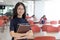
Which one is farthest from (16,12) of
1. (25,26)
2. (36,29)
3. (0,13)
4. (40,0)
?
(0,13)

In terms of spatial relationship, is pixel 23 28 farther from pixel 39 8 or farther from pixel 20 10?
pixel 39 8

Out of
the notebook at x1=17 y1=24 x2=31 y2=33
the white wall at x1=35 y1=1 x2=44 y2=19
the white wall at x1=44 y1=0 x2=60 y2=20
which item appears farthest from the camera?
the white wall at x1=35 y1=1 x2=44 y2=19

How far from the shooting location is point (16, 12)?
3.15 metres

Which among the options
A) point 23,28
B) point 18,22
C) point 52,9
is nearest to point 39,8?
point 52,9

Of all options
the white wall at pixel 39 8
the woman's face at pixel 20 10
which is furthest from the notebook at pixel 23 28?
the white wall at pixel 39 8

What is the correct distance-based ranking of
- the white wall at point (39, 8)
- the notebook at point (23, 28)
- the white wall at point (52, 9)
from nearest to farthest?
the notebook at point (23, 28)
the white wall at point (52, 9)
the white wall at point (39, 8)

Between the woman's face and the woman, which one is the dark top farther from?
the woman's face

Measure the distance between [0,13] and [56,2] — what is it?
183 inches

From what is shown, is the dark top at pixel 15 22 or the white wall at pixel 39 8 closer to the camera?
the dark top at pixel 15 22

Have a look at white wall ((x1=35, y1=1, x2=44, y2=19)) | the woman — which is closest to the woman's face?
the woman

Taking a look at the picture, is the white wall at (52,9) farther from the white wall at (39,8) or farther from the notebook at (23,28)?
the notebook at (23,28)

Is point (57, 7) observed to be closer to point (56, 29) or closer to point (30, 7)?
point (30, 7)

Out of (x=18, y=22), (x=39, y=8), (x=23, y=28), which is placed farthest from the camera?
(x=39, y=8)

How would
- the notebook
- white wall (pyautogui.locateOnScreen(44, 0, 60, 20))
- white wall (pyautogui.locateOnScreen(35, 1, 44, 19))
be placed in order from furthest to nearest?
1. white wall (pyautogui.locateOnScreen(35, 1, 44, 19))
2. white wall (pyautogui.locateOnScreen(44, 0, 60, 20))
3. the notebook
